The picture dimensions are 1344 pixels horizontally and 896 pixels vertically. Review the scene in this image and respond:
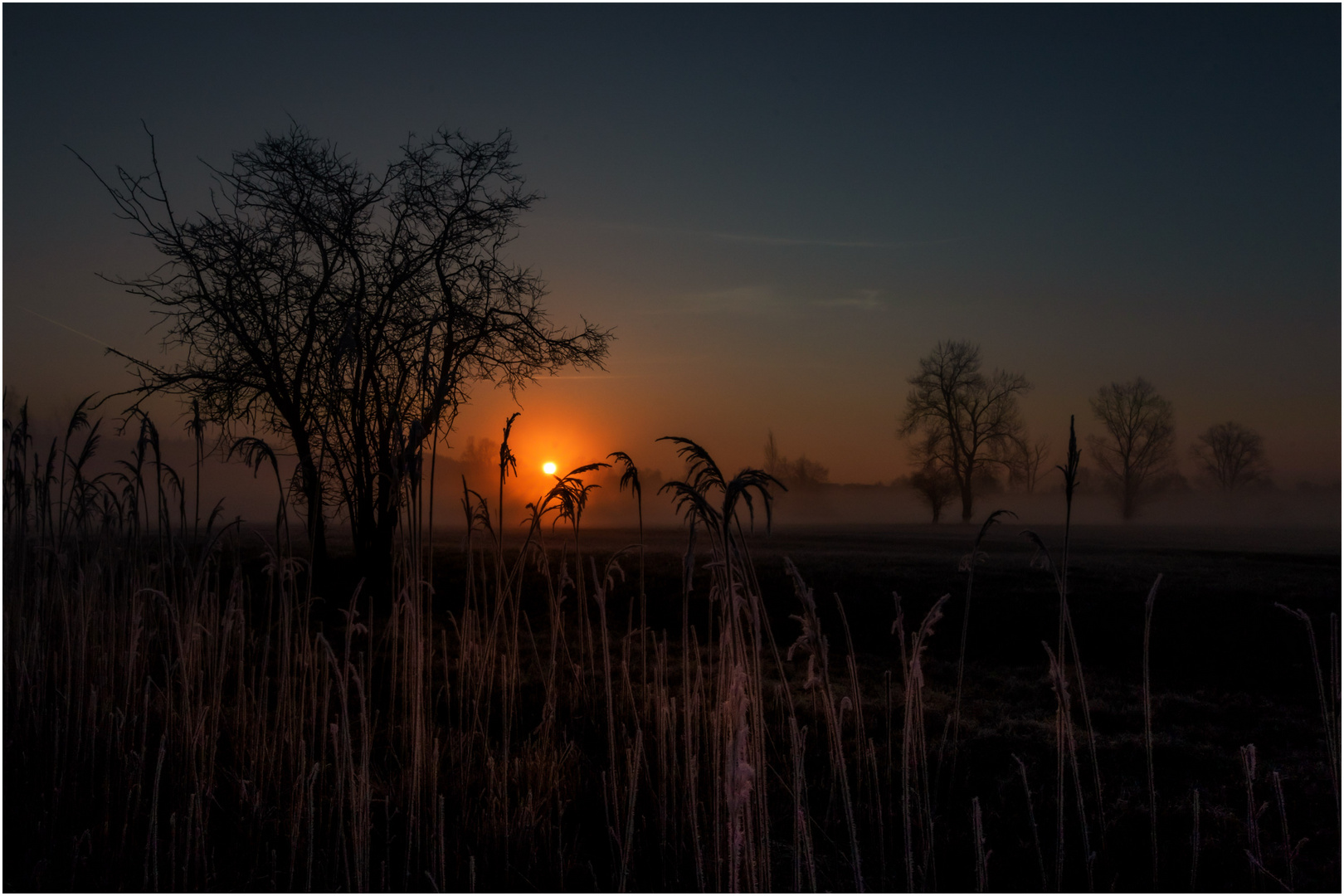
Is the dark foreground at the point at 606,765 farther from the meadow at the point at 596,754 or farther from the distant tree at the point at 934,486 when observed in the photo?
the distant tree at the point at 934,486

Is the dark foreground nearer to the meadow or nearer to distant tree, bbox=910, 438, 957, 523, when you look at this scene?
the meadow

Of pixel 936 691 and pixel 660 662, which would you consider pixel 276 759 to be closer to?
pixel 660 662

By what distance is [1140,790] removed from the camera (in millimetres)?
3303

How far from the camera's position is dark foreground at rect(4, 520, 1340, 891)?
7.64 feet

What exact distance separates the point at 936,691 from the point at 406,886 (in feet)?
11.6

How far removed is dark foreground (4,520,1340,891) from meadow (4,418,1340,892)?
0.06 feet

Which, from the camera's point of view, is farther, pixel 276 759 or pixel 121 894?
pixel 276 759

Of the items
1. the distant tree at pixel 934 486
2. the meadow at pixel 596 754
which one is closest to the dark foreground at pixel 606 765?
the meadow at pixel 596 754

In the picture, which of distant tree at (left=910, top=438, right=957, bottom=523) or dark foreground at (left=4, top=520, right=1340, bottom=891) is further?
distant tree at (left=910, top=438, right=957, bottom=523)

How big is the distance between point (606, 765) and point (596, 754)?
189mm

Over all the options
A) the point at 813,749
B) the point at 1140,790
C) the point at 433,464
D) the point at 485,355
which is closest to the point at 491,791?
the point at 433,464

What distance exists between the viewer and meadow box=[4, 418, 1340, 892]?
2.27m

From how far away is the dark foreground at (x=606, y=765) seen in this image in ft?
7.64

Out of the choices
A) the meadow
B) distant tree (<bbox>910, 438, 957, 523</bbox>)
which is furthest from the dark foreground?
distant tree (<bbox>910, 438, 957, 523</bbox>)
